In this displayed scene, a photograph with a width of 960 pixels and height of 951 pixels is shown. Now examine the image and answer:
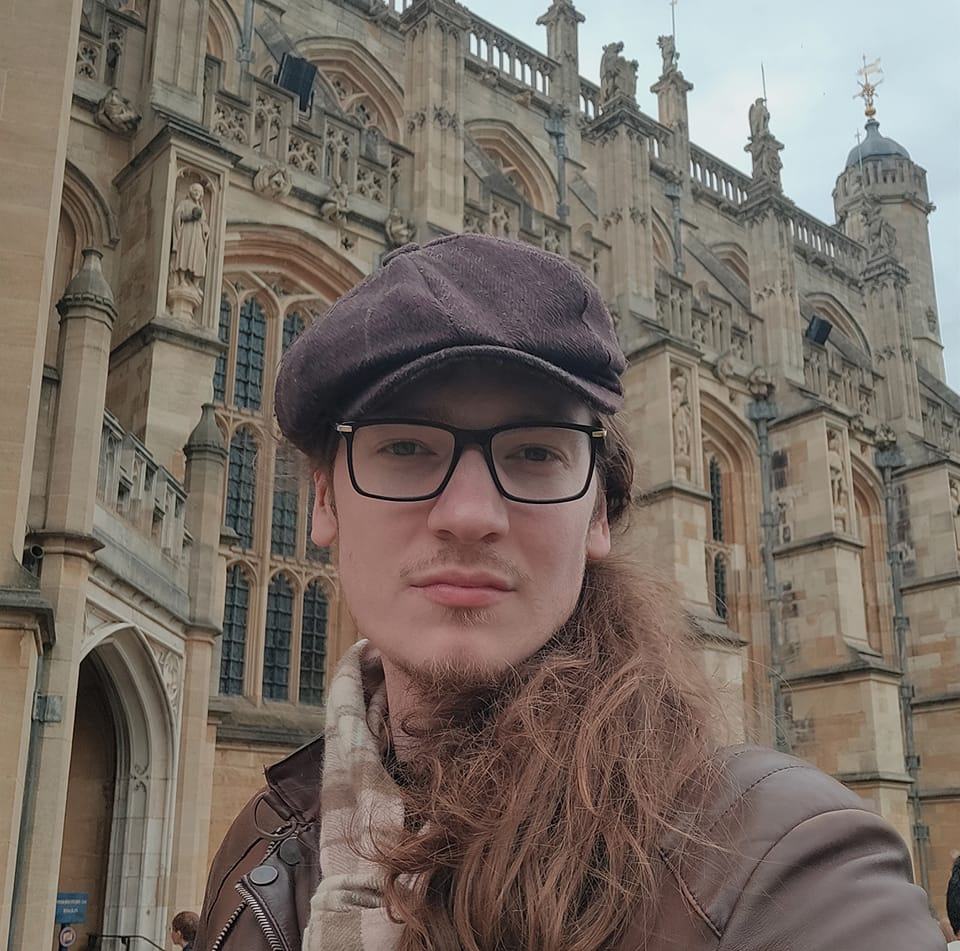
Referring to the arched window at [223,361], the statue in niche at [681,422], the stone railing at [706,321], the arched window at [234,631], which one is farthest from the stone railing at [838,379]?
the arched window at [234,631]

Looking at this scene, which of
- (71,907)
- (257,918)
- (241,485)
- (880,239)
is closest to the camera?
(257,918)

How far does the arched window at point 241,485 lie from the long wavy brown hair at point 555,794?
1006 centimetres

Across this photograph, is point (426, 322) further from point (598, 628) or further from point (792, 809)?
point (792, 809)

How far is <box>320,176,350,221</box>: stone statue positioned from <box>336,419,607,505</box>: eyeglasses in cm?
1097

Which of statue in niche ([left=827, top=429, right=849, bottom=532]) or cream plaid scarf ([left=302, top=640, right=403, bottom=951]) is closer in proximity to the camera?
cream plaid scarf ([left=302, top=640, right=403, bottom=951])

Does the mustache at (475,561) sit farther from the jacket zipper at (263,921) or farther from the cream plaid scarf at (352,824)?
the jacket zipper at (263,921)

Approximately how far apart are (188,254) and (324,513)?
8.48 meters

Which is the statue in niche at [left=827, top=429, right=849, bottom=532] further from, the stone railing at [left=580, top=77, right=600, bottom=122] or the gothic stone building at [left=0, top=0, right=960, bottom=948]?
the stone railing at [left=580, top=77, right=600, bottom=122]

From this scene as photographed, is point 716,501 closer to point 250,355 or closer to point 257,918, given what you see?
point 250,355

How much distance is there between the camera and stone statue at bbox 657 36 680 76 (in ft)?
87.2

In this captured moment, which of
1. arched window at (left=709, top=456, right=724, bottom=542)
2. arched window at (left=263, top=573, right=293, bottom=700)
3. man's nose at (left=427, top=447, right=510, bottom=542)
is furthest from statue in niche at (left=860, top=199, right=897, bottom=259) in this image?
man's nose at (left=427, top=447, right=510, bottom=542)

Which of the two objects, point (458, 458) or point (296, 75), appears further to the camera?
point (296, 75)

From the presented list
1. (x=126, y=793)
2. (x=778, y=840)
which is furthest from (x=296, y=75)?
(x=778, y=840)

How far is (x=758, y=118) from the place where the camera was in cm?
2223
